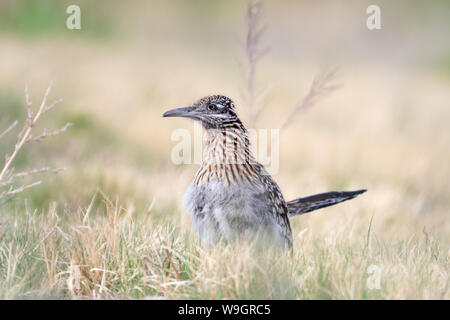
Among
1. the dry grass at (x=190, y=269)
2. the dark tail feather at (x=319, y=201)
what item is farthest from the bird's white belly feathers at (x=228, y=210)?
the dark tail feather at (x=319, y=201)

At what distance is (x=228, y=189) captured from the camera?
197 inches

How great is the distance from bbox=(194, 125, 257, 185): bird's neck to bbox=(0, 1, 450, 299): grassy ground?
0.53 m

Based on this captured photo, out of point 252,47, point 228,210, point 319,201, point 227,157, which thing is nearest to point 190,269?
point 228,210

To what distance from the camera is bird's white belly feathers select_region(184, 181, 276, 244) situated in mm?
4922

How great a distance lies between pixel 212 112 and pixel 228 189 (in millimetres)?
740

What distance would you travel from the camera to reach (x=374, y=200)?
28.6 feet

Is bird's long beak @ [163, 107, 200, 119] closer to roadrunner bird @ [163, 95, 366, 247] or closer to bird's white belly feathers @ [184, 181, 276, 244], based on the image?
roadrunner bird @ [163, 95, 366, 247]

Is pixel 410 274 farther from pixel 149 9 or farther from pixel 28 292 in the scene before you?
pixel 149 9

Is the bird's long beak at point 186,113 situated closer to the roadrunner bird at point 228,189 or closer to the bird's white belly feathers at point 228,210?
the roadrunner bird at point 228,189

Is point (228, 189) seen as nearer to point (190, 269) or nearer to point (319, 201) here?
point (190, 269)

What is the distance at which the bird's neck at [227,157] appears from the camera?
5.12 m

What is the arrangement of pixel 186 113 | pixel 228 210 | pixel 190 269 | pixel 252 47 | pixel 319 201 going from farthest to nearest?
pixel 252 47 → pixel 319 201 → pixel 186 113 → pixel 228 210 → pixel 190 269

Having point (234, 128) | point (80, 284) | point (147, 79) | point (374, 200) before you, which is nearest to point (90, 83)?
point (147, 79)

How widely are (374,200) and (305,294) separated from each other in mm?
5048
